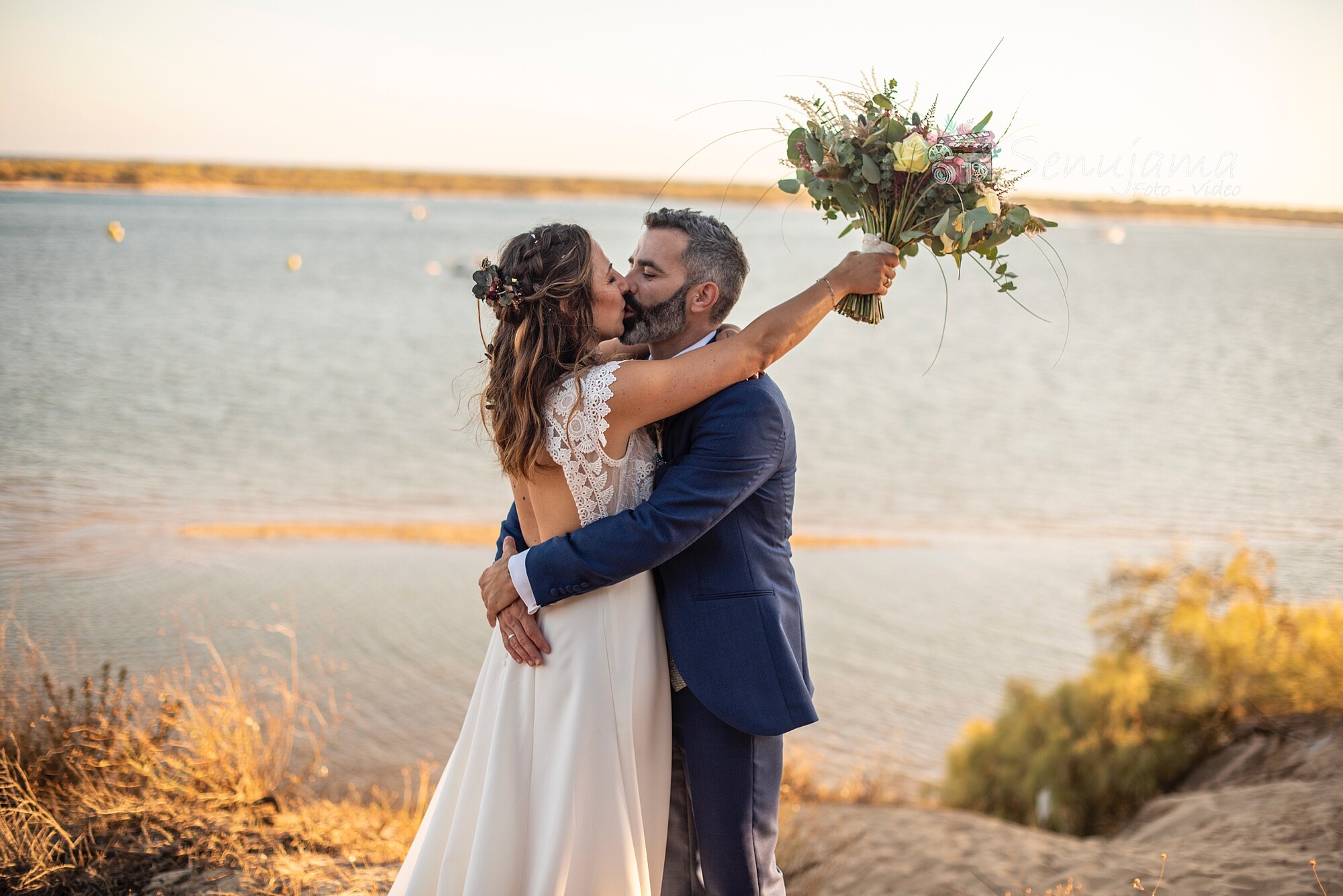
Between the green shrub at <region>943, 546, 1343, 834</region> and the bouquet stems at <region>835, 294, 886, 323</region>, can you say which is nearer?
the bouquet stems at <region>835, 294, 886, 323</region>

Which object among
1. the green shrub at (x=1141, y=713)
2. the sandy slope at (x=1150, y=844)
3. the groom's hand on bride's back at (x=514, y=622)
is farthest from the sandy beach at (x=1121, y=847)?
the groom's hand on bride's back at (x=514, y=622)

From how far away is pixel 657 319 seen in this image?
8.75 feet

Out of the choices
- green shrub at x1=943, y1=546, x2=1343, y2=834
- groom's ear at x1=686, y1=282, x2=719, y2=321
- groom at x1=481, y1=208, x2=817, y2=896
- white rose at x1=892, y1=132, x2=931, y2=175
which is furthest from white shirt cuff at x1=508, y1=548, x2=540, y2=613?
green shrub at x1=943, y1=546, x2=1343, y2=834

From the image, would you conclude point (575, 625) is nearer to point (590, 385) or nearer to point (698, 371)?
point (590, 385)

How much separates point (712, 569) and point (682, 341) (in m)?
0.69

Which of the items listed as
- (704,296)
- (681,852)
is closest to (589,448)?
(704,296)

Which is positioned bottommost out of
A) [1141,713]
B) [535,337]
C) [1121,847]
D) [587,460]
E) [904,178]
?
[1121,847]

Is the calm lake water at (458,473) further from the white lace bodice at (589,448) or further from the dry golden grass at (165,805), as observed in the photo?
the dry golden grass at (165,805)

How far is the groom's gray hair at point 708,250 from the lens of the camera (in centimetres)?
265

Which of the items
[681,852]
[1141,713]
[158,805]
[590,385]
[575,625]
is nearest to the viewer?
[590,385]

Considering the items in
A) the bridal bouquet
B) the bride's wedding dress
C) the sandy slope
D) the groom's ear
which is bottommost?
the sandy slope

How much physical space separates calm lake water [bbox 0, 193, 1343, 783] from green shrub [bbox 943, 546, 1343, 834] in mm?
507

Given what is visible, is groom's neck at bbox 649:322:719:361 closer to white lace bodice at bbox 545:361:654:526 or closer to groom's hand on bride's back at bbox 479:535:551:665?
white lace bodice at bbox 545:361:654:526

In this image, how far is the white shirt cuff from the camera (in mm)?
2418
